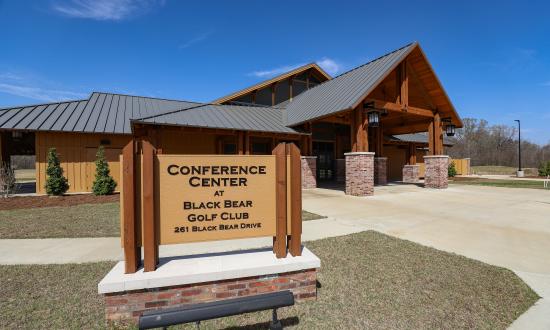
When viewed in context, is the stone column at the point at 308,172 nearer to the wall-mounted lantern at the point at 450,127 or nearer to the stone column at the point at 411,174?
the wall-mounted lantern at the point at 450,127

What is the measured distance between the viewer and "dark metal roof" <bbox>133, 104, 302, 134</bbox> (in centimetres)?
1311

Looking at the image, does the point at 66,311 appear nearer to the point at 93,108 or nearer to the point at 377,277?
the point at 377,277

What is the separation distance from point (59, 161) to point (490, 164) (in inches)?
2710

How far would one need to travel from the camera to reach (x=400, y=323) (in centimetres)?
294

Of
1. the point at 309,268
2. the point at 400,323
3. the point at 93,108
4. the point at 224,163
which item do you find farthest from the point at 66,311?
the point at 93,108

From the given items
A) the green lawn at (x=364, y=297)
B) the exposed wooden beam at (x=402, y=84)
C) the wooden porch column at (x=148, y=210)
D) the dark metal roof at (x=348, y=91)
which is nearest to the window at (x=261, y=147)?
the dark metal roof at (x=348, y=91)

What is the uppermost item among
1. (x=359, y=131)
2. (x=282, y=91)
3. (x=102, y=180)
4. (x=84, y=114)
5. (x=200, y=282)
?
(x=282, y=91)

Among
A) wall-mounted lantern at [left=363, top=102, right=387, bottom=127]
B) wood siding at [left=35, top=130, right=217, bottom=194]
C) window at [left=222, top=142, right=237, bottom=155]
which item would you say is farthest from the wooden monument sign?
window at [left=222, top=142, right=237, bottom=155]

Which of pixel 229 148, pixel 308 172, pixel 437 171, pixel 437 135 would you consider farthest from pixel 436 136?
pixel 229 148

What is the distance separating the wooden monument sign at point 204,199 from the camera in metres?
3.03

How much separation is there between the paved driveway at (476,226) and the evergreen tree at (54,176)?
12.0m

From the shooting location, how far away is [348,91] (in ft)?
45.1

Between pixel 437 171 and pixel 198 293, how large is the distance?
55.4 ft

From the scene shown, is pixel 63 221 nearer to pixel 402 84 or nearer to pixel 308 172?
pixel 308 172
